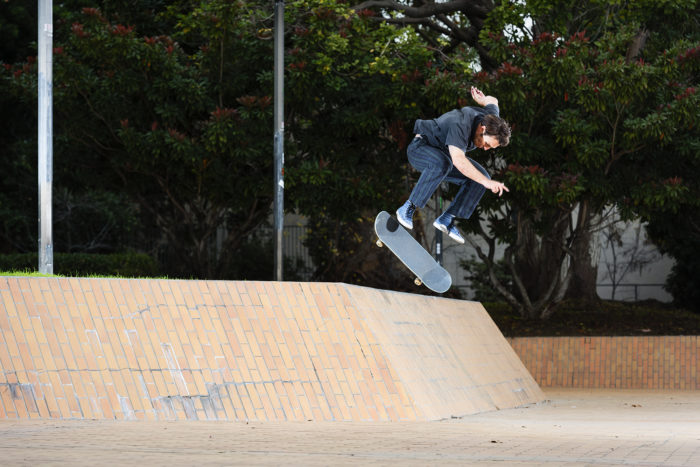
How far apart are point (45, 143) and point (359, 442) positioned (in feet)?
21.5

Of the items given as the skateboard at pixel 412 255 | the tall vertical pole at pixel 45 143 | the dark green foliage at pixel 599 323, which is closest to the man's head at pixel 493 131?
the skateboard at pixel 412 255

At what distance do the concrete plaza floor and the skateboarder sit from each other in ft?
6.89

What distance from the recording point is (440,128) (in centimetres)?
891

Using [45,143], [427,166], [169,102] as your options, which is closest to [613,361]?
[427,166]

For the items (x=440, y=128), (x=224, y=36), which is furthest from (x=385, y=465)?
(x=224, y=36)

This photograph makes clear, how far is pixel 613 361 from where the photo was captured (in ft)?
51.9

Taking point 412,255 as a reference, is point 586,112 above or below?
above

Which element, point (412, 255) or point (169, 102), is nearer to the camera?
point (412, 255)

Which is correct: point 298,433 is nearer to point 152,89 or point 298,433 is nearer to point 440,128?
point 440,128

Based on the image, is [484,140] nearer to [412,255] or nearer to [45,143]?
[412,255]

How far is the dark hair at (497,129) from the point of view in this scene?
8.47 m

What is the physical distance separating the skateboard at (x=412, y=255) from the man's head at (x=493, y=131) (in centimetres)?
212

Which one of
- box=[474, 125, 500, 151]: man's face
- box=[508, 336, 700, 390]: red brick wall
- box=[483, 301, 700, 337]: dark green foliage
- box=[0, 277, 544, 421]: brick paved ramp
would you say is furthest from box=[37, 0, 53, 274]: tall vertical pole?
box=[483, 301, 700, 337]: dark green foliage

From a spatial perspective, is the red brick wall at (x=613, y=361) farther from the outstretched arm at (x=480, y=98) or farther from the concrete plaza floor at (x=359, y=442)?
the outstretched arm at (x=480, y=98)
